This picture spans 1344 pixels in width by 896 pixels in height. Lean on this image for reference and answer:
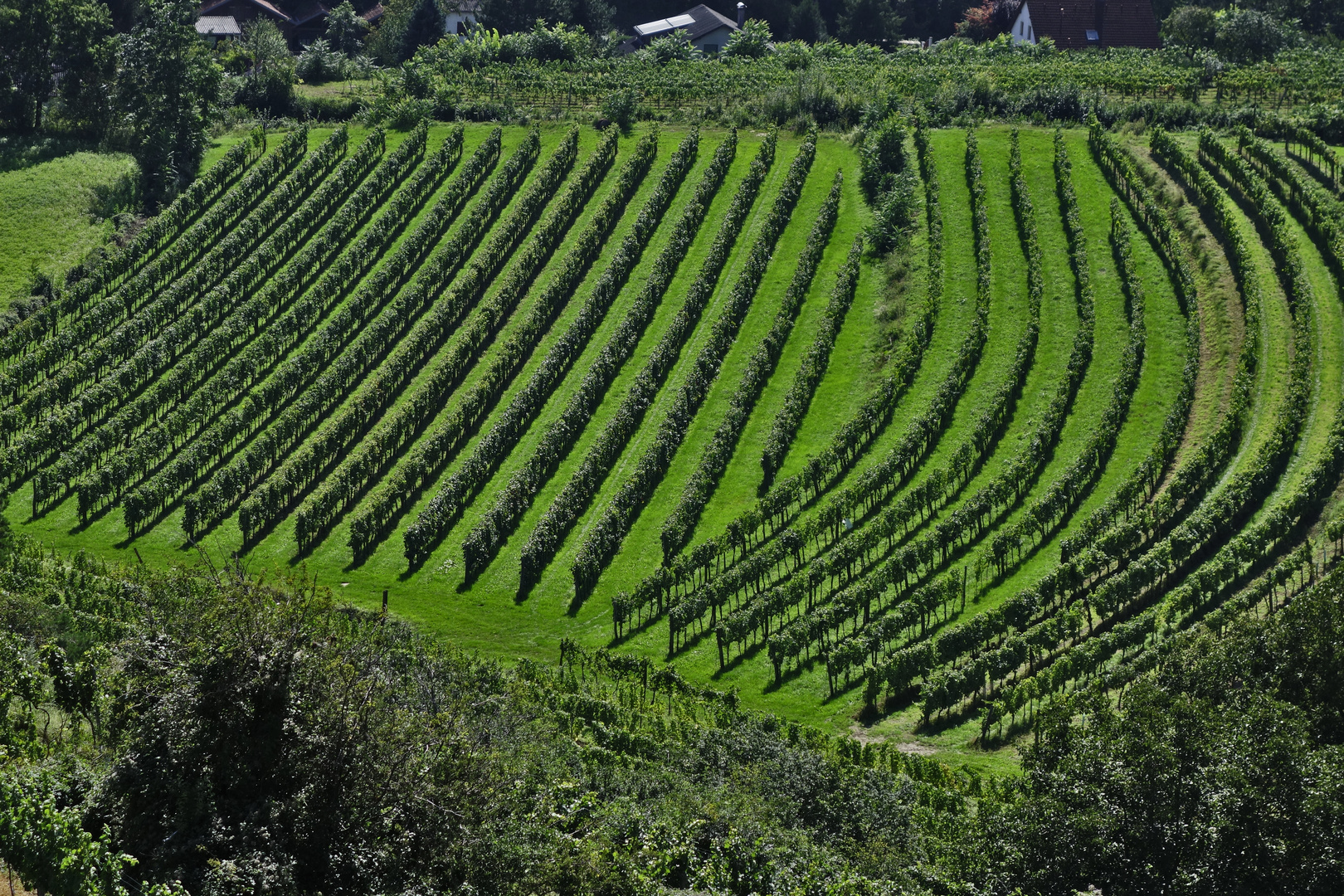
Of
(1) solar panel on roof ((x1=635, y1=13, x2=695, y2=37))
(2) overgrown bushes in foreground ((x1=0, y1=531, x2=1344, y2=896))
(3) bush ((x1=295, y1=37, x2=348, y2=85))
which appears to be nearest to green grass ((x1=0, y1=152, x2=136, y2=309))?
(3) bush ((x1=295, y1=37, x2=348, y2=85))

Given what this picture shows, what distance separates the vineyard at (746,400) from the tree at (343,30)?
138ft

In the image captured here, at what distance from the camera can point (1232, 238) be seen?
75625 millimetres

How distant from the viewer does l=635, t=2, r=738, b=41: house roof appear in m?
142

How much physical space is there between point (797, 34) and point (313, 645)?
4908 inches

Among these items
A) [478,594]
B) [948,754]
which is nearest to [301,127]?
[478,594]

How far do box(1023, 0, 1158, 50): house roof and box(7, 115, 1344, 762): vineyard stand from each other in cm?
4164

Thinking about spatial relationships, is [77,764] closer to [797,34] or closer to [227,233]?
[227,233]

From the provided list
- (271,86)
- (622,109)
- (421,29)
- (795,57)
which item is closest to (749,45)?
(795,57)

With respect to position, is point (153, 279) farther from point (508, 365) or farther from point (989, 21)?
point (989, 21)

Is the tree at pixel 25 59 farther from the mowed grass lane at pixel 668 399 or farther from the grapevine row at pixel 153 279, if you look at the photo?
the mowed grass lane at pixel 668 399

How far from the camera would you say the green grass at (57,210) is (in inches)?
3366

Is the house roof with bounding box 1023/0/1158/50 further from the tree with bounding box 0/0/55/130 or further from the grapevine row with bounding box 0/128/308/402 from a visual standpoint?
the tree with bounding box 0/0/55/130

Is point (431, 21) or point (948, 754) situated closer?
point (948, 754)

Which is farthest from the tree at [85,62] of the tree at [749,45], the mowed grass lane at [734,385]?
the tree at [749,45]
